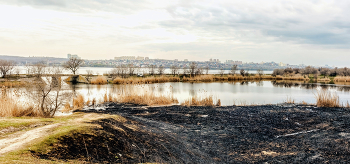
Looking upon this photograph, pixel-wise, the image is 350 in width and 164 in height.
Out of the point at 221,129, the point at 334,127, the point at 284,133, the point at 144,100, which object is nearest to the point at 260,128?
the point at 284,133

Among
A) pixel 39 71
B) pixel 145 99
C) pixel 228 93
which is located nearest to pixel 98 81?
pixel 39 71

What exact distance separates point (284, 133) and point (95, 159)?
6.90m

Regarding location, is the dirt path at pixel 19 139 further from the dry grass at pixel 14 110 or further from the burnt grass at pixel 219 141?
the dry grass at pixel 14 110

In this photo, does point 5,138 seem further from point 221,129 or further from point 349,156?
point 349,156

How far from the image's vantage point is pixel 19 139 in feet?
16.2

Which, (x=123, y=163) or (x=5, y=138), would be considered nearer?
(x=123, y=163)

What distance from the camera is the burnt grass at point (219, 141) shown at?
5.04 m

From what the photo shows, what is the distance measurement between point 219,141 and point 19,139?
5.59 metres

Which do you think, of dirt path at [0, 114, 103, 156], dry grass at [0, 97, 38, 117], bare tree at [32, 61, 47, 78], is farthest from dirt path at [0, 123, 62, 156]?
bare tree at [32, 61, 47, 78]

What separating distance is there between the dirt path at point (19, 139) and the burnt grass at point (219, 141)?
23.6 inches

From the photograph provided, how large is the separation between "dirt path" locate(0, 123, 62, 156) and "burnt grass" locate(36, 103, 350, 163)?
0.60m

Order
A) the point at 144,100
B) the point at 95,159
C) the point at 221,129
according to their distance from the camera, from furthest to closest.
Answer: the point at 144,100
the point at 221,129
the point at 95,159

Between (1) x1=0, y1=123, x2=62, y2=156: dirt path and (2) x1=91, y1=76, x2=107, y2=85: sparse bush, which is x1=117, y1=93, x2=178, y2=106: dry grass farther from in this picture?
(2) x1=91, y1=76, x2=107, y2=85: sparse bush

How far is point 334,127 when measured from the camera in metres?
8.87
